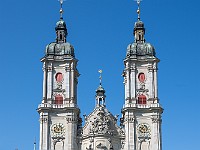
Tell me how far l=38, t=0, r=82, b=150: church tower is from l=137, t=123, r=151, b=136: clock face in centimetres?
939

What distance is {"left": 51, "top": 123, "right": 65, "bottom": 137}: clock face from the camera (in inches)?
2968

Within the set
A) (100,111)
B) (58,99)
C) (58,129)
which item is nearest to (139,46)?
(100,111)

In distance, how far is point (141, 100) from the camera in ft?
252

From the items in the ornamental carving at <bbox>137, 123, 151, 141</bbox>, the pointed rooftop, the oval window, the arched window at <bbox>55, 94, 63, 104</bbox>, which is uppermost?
the pointed rooftop

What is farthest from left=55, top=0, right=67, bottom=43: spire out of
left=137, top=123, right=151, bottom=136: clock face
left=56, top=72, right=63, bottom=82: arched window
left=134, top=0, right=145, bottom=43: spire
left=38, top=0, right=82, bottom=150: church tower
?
left=137, top=123, right=151, bottom=136: clock face

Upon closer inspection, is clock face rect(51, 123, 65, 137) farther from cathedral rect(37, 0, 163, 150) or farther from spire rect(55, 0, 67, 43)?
spire rect(55, 0, 67, 43)

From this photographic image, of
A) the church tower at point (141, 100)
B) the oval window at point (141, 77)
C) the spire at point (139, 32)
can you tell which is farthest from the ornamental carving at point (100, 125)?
the spire at point (139, 32)

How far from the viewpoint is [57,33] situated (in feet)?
269

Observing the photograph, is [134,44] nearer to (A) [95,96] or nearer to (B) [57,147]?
(A) [95,96]

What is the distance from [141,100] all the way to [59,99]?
12.3 metres

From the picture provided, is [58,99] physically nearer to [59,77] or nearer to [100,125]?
[59,77]

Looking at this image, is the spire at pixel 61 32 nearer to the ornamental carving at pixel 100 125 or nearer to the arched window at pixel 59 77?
the arched window at pixel 59 77

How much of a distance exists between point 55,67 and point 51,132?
1023cm

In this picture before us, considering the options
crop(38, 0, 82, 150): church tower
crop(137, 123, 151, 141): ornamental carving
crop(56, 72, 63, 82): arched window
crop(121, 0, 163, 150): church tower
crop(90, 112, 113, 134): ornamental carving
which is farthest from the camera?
crop(56, 72, 63, 82): arched window
